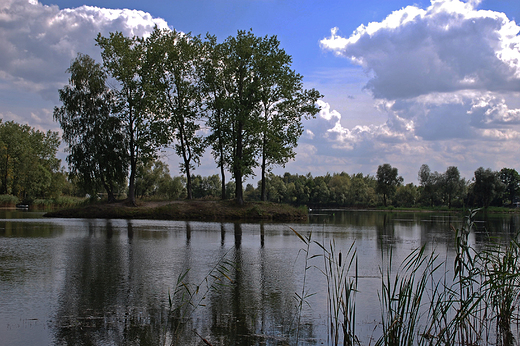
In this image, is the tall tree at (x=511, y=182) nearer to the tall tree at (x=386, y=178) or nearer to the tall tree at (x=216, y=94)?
the tall tree at (x=386, y=178)

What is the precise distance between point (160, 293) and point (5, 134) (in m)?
77.0

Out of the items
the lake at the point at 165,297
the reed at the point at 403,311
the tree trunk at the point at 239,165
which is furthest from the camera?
the tree trunk at the point at 239,165

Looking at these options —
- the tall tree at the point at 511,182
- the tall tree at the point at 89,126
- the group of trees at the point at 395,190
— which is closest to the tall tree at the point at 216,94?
the tall tree at the point at 89,126

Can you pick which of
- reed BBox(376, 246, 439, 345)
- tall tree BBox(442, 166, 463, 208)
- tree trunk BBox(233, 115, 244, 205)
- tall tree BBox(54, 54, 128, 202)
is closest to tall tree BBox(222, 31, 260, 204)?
tree trunk BBox(233, 115, 244, 205)

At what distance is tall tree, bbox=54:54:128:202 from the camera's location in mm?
39031

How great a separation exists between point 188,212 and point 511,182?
320ft

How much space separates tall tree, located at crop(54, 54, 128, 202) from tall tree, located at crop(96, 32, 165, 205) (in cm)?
132

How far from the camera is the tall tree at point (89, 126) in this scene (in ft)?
128

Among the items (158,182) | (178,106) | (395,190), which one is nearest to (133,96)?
(178,106)

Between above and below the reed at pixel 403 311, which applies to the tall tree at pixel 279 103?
above

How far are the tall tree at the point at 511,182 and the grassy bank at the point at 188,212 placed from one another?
87304 millimetres

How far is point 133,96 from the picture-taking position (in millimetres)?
39469

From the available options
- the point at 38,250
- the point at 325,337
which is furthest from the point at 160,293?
the point at 38,250

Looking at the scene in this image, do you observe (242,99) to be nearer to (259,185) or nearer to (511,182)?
(259,185)
